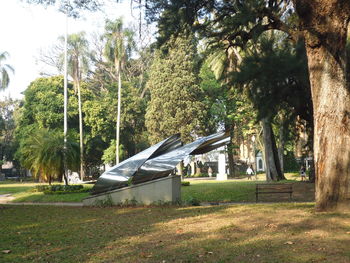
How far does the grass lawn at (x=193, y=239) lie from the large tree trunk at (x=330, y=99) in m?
0.81

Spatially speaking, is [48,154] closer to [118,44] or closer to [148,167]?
[148,167]

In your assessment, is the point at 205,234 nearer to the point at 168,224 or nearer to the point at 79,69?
the point at 168,224

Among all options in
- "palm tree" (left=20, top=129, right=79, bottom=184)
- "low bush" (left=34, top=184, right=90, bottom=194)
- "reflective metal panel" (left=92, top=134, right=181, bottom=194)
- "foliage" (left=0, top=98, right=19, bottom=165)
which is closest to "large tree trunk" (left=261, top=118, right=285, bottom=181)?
"low bush" (left=34, top=184, right=90, bottom=194)

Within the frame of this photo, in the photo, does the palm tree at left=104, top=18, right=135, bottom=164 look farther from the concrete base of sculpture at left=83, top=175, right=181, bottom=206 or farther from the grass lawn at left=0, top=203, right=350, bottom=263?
the grass lawn at left=0, top=203, right=350, bottom=263

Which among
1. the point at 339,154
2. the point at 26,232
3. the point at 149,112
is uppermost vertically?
the point at 149,112

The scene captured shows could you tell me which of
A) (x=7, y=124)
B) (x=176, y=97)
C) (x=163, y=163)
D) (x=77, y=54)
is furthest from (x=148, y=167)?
(x=7, y=124)

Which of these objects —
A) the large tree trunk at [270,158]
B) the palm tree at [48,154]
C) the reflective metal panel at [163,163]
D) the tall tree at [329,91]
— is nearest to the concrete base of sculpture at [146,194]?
the reflective metal panel at [163,163]

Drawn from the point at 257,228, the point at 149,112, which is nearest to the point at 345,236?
the point at 257,228

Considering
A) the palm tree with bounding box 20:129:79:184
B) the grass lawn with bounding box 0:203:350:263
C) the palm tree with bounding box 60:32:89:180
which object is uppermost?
the palm tree with bounding box 60:32:89:180

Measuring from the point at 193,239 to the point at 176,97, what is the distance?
36.1m

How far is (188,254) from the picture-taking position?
21.1ft

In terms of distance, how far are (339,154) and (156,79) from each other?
36062mm

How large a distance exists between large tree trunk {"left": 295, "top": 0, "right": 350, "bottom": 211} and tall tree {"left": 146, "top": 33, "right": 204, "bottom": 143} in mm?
32662

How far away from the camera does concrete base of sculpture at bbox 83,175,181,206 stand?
631 inches
